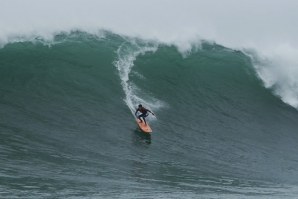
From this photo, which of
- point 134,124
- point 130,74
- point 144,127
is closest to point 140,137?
point 144,127

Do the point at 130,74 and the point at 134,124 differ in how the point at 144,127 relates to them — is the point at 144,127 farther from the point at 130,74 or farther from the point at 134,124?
the point at 130,74

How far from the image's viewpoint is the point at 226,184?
1908 centimetres

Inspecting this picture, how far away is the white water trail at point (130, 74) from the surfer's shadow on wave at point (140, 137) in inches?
69.1

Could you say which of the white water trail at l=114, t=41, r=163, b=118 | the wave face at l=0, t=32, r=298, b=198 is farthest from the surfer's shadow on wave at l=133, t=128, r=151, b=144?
the white water trail at l=114, t=41, r=163, b=118

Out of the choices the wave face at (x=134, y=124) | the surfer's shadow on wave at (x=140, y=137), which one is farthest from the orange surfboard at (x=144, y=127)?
the wave face at (x=134, y=124)

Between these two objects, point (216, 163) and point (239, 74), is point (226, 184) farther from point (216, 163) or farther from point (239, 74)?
point (239, 74)

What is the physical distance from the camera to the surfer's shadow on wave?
72.2 feet

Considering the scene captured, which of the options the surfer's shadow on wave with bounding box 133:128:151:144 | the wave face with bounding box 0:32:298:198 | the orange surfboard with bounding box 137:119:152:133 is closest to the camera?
the wave face with bounding box 0:32:298:198

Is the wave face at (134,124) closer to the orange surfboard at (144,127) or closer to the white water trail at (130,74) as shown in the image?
the white water trail at (130,74)

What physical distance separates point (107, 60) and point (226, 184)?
11.5 meters

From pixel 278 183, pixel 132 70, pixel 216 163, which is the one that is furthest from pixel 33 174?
pixel 132 70

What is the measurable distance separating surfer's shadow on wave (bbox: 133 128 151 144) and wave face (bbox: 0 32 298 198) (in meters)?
0.06

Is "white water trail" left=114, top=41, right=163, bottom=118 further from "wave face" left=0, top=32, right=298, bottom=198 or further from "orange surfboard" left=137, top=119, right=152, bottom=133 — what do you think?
"orange surfboard" left=137, top=119, right=152, bottom=133

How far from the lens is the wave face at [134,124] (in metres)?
17.9
